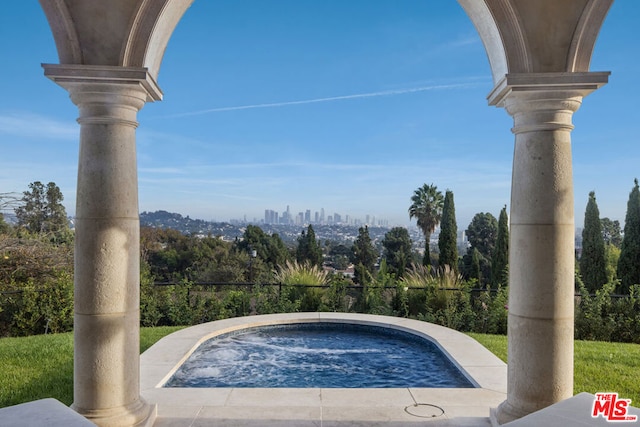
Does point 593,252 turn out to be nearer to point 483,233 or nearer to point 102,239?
point 102,239

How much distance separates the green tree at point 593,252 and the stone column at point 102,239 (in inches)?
858

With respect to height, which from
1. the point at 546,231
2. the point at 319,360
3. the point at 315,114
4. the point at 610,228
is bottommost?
the point at 319,360

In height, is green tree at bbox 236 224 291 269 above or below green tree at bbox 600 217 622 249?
below

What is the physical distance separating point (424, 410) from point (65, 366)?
5.55 metres

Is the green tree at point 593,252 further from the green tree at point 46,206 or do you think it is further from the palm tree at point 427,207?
the green tree at point 46,206

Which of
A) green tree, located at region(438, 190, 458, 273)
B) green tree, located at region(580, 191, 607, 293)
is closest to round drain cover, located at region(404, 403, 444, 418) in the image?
green tree, located at region(580, 191, 607, 293)

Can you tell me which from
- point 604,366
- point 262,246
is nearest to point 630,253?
point 604,366

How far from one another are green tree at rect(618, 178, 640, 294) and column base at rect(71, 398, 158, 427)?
19594 mm

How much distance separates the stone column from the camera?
436 cm

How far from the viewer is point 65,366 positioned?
24.4ft

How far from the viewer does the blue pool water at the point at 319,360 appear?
7512 mm

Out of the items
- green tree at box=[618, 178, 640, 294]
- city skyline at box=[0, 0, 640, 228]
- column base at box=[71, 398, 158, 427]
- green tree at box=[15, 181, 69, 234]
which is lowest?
column base at box=[71, 398, 158, 427]

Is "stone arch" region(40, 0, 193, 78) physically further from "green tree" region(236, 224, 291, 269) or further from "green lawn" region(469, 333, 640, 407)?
"green tree" region(236, 224, 291, 269)

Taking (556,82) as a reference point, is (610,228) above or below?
below
